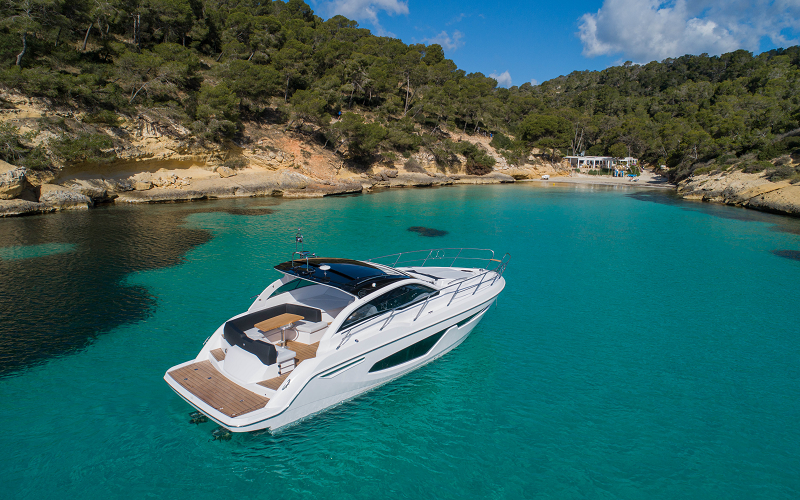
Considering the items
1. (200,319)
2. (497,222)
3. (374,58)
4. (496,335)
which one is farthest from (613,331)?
(374,58)

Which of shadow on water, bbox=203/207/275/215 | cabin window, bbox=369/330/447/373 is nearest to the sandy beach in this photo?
shadow on water, bbox=203/207/275/215

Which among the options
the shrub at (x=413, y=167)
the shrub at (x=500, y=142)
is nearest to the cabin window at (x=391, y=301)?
the shrub at (x=413, y=167)

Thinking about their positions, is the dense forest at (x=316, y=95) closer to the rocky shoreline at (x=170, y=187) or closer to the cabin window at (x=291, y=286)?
the rocky shoreline at (x=170, y=187)

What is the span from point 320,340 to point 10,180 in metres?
26.7

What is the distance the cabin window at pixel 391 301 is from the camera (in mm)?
6535

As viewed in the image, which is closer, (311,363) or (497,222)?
(311,363)

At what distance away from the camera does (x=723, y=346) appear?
8.98m

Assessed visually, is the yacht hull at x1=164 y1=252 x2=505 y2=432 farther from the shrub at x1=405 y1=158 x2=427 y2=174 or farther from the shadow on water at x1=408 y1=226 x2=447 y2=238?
the shrub at x1=405 y1=158 x2=427 y2=174

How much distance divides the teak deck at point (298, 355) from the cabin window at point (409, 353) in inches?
41.3

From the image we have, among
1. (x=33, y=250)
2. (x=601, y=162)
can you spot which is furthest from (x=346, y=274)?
(x=601, y=162)

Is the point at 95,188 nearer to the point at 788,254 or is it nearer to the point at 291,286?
the point at 291,286

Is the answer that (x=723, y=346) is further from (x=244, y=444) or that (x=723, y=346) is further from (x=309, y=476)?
(x=244, y=444)

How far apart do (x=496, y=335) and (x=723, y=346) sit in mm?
5208

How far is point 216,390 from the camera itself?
223 inches
